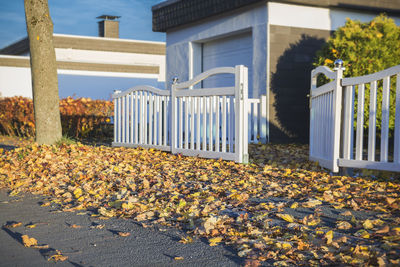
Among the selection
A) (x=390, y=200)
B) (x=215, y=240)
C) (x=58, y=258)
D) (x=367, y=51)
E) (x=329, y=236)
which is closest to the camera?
(x=58, y=258)

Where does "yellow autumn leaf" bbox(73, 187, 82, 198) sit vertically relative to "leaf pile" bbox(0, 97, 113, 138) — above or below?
below

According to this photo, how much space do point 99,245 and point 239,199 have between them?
1.65 meters

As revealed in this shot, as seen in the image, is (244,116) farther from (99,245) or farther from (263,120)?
(99,245)

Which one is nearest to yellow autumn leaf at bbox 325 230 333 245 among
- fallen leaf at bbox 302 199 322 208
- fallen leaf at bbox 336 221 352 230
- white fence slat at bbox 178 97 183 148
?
fallen leaf at bbox 336 221 352 230

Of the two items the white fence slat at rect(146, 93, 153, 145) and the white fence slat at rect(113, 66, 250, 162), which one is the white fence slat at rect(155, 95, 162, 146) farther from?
the white fence slat at rect(146, 93, 153, 145)

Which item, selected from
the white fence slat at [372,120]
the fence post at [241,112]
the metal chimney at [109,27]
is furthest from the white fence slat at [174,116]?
the metal chimney at [109,27]

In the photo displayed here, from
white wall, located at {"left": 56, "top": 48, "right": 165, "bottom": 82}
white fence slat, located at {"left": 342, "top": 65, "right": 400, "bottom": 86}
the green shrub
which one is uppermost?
white wall, located at {"left": 56, "top": 48, "right": 165, "bottom": 82}

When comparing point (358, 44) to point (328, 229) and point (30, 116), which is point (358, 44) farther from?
point (30, 116)

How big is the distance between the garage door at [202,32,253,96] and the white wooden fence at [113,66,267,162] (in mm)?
1839

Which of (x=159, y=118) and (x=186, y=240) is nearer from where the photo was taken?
(x=186, y=240)

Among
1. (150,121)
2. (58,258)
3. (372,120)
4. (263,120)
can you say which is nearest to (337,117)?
(372,120)

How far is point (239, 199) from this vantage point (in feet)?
14.2

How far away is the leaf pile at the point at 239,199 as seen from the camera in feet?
9.74

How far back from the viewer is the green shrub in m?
9.09
